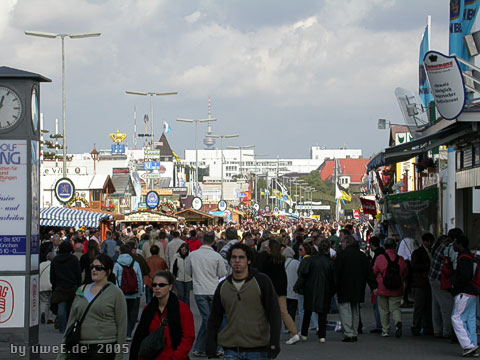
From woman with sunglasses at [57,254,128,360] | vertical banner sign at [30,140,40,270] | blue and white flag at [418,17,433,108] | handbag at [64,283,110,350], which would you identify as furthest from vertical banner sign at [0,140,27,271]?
blue and white flag at [418,17,433,108]

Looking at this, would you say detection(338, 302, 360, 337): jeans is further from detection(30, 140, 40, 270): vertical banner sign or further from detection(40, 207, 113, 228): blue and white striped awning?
detection(40, 207, 113, 228): blue and white striped awning

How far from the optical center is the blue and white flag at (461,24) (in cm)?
1847

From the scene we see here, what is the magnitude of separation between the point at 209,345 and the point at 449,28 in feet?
45.1

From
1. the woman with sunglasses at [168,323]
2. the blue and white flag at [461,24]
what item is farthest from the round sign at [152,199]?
the woman with sunglasses at [168,323]

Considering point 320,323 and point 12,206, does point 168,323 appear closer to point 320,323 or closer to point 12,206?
point 12,206

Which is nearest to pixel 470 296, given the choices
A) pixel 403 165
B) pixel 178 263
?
pixel 178 263

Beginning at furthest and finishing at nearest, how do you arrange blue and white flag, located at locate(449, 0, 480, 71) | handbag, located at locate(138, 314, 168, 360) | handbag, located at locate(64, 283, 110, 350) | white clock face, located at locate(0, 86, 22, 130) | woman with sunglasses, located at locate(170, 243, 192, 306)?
1. blue and white flag, located at locate(449, 0, 480, 71)
2. woman with sunglasses, located at locate(170, 243, 192, 306)
3. white clock face, located at locate(0, 86, 22, 130)
4. handbag, located at locate(64, 283, 110, 350)
5. handbag, located at locate(138, 314, 168, 360)

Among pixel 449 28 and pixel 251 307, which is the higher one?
pixel 449 28

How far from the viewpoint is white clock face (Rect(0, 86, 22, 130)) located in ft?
36.4

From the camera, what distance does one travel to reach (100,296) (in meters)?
7.41

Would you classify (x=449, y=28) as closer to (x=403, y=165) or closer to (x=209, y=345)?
(x=209, y=345)

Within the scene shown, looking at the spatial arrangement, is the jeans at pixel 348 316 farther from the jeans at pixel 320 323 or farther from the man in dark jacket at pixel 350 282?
the jeans at pixel 320 323

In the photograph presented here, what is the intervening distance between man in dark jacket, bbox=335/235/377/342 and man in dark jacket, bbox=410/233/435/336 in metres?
0.97

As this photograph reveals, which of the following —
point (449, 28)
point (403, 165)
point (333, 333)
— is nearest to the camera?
point (333, 333)
